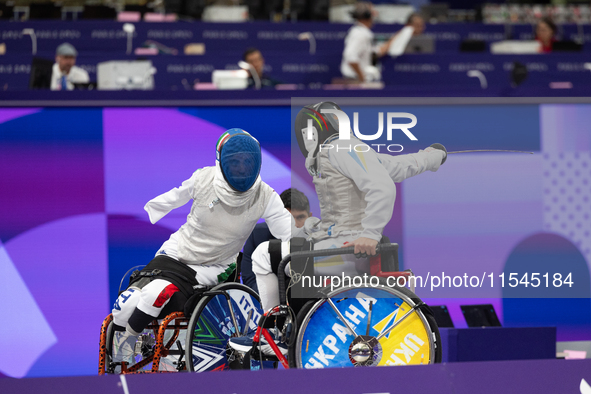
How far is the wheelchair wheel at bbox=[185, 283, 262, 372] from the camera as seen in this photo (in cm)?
249

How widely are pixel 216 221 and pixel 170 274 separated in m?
0.29

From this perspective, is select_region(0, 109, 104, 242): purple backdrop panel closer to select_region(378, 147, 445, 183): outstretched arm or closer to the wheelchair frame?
the wheelchair frame

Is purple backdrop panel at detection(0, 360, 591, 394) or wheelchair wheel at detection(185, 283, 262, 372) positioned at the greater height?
purple backdrop panel at detection(0, 360, 591, 394)

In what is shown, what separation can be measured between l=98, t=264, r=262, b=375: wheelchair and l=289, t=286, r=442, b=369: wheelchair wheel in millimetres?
470

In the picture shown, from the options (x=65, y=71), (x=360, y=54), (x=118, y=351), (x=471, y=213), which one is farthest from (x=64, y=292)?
(x=360, y=54)

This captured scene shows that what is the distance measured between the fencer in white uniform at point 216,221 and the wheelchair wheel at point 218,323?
0.38 feet

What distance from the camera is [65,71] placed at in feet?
18.0

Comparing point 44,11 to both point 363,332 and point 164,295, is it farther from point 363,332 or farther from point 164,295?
point 363,332

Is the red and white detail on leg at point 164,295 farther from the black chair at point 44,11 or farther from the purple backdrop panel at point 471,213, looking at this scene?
the black chair at point 44,11

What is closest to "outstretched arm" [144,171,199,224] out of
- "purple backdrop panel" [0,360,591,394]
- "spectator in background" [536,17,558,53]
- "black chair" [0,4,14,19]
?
"purple backdrop panel" [0,360,591,394]

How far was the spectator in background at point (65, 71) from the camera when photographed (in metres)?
5.18

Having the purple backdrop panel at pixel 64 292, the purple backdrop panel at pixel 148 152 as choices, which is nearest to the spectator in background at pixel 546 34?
the purple backdrop panel at pixel 148 152

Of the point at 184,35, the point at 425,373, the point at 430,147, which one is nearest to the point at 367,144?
the point at 430,147

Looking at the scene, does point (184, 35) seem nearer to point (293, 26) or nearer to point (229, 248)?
point (293, 26)
